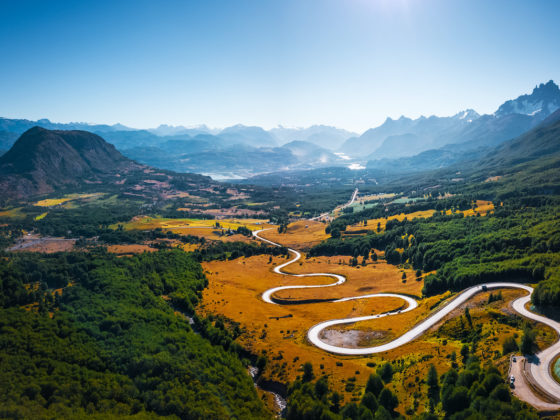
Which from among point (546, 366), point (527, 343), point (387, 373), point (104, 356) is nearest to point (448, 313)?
point (527, 343)

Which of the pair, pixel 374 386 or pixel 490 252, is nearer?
pixel 374 386

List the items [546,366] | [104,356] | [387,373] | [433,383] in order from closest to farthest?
1. [546,366]
2. [433,383]
3. [387,373]
4. [104,356]

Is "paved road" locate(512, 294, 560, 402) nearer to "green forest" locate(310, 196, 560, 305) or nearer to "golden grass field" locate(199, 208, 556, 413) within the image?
"golden grass field" locate(199, 208, 556, 413)

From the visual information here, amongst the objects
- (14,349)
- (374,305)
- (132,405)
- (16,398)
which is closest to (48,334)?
(14,349)

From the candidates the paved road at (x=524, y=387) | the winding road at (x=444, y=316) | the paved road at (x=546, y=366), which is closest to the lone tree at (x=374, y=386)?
the winding road at (x=444, y=316)

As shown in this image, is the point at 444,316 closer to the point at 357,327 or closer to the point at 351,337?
the point at 357,327

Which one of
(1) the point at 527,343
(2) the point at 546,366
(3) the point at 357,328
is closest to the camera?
(2) the point at 546,366

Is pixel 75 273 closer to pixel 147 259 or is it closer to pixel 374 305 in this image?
pixel 147 259

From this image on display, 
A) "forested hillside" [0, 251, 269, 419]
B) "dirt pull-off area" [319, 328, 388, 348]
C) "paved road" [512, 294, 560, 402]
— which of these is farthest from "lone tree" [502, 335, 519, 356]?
"forested hillside" [0, 251, 269, 419]

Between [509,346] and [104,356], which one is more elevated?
[509,346]

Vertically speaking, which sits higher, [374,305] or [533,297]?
[533,297]

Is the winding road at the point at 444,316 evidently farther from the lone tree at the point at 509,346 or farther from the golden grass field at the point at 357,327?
the lone tree at the point at 509,346
